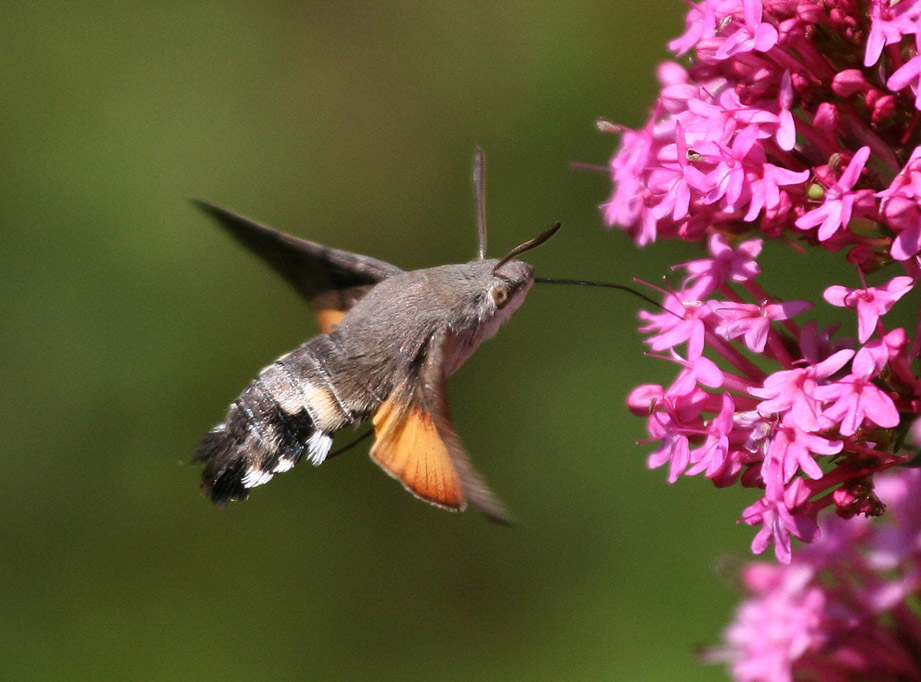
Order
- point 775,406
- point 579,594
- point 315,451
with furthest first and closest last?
1. point 579,594
2. point 315,451
3. point 775,406

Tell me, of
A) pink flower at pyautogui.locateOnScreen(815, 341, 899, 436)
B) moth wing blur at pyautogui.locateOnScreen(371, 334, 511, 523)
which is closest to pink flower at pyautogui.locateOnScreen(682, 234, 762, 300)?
pink flower at pyautogui.locateOnScreen(815, 341, 899, 436)

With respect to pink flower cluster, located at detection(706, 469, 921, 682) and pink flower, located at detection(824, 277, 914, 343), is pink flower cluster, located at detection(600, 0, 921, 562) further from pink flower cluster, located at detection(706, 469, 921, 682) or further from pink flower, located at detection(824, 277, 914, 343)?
pink flower cluster, located at detection(706, 469, 921, 682)

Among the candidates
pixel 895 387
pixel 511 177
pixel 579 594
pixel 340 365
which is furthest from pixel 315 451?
pixel 511 177

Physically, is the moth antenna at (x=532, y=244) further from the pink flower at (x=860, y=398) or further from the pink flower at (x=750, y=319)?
the pink flower at (x=860, y=398)

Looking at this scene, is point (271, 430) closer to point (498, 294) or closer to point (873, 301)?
point (498, 294)

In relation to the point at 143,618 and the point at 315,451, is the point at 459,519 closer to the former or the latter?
the point at 143,618

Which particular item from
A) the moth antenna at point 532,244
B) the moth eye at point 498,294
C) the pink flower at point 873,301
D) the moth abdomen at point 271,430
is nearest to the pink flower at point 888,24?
the pink flower at point 873,301

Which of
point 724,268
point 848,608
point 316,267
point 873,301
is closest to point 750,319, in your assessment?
point 724,268
